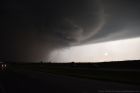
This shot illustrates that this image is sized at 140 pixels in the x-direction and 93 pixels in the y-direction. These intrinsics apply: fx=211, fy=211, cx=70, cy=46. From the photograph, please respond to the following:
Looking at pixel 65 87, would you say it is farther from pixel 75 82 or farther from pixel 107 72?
pixel 107 72

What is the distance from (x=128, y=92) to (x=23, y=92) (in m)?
7.29

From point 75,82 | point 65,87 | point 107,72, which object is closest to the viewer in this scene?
point 65,87

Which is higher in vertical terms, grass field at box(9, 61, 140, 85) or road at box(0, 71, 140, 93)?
grass field at box(9, 61, 140, 85)

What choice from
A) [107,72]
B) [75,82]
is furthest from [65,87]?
[107,72]

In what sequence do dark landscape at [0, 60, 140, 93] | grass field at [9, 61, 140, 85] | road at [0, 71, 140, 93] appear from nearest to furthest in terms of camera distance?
road at [0, 71, 140, 93] < dark landscape at [0, 60, 140, 93] < grass field at [9, 61, 140, 85]

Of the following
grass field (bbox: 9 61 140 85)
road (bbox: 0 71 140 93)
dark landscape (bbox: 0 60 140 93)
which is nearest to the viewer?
road (bbox: 0 71 140 93)

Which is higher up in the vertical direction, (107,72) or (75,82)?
(107,72)

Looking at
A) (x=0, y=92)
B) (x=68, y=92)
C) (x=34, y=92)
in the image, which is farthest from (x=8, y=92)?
(x=68, y=92)

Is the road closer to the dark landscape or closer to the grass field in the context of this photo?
the dark landscape

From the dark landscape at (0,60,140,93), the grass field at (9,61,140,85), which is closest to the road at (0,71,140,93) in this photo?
the dark landscape at (0,60,140,93)

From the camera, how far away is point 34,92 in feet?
48.1

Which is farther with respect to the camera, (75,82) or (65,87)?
(75,82)

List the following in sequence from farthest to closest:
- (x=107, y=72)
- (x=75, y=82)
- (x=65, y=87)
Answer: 1. (x=107, y=72)
2. (x=75, y=82)
3. (x=65, y=87)

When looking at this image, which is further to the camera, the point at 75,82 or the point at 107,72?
the point at 107,72
